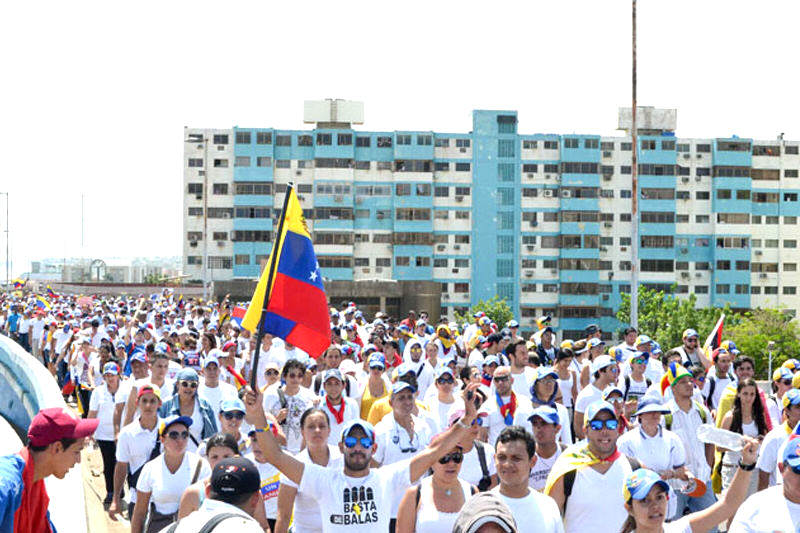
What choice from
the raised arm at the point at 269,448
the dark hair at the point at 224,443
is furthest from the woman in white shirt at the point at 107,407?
the raised arm at the point at 269,448

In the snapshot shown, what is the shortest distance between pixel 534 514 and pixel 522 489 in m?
0.16

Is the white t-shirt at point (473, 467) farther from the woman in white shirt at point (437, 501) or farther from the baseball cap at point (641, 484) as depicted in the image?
the baseball cap at point (641, 484)

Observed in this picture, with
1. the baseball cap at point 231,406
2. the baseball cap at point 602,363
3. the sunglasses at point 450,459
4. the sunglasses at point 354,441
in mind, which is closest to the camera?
the sunglasses at point 450,459

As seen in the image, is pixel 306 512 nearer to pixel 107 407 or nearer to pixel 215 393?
pixel 215 393

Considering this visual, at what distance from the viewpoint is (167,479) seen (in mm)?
6914

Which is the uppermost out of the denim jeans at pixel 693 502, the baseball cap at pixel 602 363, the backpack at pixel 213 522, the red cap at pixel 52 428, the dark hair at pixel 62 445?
the red cap at pixel 52 428

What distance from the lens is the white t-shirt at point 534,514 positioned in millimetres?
5227

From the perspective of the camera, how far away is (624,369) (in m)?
12.2

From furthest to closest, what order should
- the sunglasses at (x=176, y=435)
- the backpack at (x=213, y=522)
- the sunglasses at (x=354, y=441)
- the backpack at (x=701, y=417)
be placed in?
the backpack at (x=701, y=417)
the sunglasses at (x=176, y=435)
the sunglasses at (x=354, y=441)
the backpack at (x=213, y=522)

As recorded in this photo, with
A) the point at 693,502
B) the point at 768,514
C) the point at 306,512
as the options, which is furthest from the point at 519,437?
the point at 693,502

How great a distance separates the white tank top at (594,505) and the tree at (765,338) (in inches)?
1842

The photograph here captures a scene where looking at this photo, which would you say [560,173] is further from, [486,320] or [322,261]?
[486,320]

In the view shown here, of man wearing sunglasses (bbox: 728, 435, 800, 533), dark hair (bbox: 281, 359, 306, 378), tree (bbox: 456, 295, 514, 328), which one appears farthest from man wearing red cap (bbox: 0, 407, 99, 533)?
tree (bbox: 456, 295, 514, 328)

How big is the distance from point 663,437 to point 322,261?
69518mm
